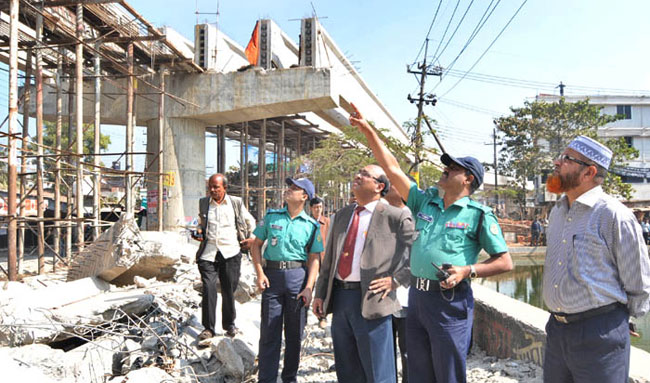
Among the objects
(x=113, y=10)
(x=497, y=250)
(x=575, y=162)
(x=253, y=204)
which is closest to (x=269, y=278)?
(x=497, y=250)

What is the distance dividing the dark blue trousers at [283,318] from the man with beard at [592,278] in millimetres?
2036

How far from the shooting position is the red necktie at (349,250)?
126 inches

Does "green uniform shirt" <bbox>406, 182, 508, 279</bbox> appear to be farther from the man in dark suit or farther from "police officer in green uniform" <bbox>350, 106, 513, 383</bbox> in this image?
the man in dark suit

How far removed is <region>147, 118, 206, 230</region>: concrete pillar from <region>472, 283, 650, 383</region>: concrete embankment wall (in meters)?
11.3

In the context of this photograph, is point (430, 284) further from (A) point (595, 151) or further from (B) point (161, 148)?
(B) point (161, 148)

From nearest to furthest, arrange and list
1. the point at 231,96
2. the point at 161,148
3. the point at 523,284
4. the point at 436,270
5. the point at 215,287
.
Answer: the point at 436,270
the point at 215,287
the point at 161,148
the point at 523,284
the point at 231,96

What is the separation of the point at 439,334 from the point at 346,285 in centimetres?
74

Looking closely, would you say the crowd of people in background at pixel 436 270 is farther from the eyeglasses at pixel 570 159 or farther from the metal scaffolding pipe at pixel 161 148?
the metal scaffolding pipe at pixel 161 148

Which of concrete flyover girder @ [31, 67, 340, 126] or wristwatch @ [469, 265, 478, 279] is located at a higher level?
concrete flyover girder @ [31, 67, 340, 126]

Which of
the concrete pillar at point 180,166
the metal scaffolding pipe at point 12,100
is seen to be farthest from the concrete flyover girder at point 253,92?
the metal scaffolding pipe at point 12,100

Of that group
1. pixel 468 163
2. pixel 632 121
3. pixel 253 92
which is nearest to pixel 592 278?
pixel 468 163

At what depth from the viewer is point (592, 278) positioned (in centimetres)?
225

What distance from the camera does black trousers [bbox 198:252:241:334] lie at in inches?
189

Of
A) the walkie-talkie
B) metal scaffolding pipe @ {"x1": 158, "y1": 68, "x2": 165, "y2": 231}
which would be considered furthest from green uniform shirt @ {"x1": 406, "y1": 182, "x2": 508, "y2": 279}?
metal scaffolding pipe @ {"x1": 158, "y1": 68, "x2": 165, "y2": 231}
